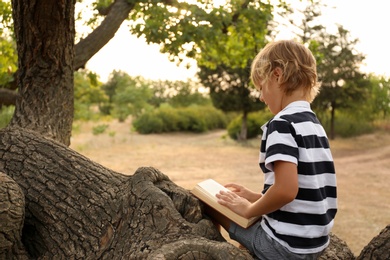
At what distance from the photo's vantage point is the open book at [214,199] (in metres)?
2.86

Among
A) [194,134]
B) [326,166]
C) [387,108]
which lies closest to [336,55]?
[387,108]

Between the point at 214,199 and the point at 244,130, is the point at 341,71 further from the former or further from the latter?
the point at 214,199

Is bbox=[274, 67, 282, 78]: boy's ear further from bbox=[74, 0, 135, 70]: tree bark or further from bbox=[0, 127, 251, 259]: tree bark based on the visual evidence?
bbox=[74, 0, 135, 70]: tree bark

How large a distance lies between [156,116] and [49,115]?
27.6 m

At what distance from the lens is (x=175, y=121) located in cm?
3359

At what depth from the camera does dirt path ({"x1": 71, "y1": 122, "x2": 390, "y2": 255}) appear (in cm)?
1274

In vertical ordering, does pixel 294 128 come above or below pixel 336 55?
below

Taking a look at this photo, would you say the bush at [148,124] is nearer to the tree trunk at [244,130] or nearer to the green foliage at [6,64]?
the tree trunk at [244,130]

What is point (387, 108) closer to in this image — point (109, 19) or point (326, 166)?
A: point (109, 19)

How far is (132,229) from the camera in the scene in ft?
9.69

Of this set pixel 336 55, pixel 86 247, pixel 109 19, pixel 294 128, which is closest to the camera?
pixel 294 128

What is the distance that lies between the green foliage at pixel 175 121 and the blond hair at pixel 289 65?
29.4 m

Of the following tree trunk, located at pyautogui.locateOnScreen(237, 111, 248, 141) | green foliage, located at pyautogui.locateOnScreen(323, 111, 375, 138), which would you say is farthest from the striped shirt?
green foliage, located at pyautogui.locateOnScreen(323, 111, 375, 138)

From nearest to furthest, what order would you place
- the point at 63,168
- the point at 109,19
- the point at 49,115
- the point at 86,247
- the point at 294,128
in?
1. the point at 294,128
2. the point at 86,247
3. the point at 63,168
4. the point at 49,115
5. the point at 109,19
